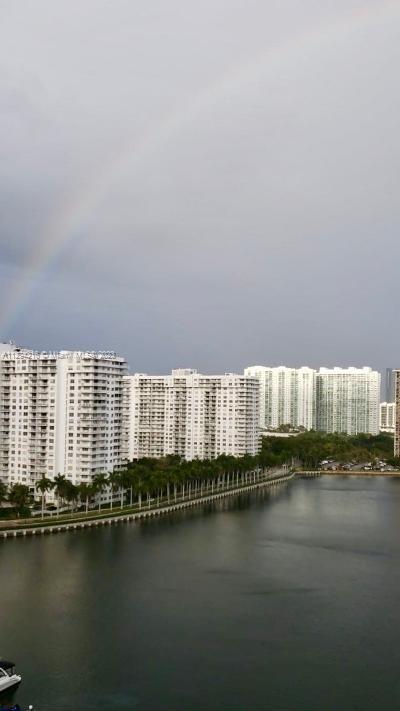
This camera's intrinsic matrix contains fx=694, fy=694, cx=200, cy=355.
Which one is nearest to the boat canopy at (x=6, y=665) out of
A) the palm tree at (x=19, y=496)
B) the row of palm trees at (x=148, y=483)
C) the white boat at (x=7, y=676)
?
the white boat at (x=7, y=676)

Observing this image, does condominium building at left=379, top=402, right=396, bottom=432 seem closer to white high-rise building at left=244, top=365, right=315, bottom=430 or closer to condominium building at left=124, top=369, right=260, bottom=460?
white high-rise building at left=244, top=365, right=315, bottom=430

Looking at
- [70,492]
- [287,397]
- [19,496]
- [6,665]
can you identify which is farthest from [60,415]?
[287,397]

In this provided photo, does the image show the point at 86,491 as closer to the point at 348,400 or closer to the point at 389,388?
the point at 348,400

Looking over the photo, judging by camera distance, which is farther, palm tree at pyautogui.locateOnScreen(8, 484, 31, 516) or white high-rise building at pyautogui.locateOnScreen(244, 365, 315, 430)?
white high-rise building at pyautogui.locateOnScreen(244, 365, 315, 430)

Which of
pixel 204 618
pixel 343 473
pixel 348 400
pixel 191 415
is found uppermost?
pixel 348 400

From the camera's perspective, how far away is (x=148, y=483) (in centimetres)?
2323

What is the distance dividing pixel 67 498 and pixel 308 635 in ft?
36.9

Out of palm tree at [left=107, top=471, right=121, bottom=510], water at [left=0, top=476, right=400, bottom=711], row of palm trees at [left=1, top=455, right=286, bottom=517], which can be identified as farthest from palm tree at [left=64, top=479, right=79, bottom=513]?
water at [left=0, top=476, right=400, bottom=711]

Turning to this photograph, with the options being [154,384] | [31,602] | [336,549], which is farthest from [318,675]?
[154,384]

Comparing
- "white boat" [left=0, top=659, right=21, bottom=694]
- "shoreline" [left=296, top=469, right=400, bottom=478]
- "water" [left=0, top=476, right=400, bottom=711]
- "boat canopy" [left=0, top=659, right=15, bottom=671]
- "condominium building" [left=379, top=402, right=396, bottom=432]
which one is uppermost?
"condominium building" [left=379, top=402, right=396, bottom=432]

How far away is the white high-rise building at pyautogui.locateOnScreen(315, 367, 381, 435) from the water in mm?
40762

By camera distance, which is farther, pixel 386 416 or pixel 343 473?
pixel 386 416

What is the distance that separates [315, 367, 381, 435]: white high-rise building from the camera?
6000cm

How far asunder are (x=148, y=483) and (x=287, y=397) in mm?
40240
